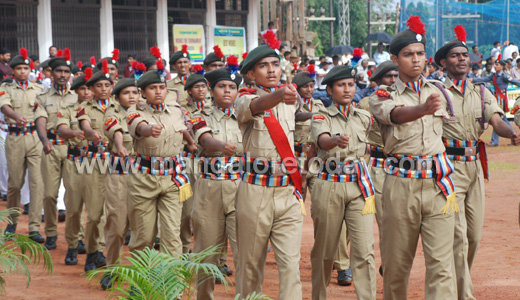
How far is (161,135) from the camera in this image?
Answer: 24.7ft

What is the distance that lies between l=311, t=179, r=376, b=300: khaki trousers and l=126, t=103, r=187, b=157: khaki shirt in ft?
5.25

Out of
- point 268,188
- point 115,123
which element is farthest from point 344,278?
point 115,123

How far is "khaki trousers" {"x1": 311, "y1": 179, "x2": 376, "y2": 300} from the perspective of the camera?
689 cm

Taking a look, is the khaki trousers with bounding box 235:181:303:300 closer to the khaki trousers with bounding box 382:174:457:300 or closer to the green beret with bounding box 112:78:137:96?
the khaki trousers with bounding box 382:174:457:300

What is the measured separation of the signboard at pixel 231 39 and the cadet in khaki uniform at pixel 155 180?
16978 millimetres

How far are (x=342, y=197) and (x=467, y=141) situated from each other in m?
1.24

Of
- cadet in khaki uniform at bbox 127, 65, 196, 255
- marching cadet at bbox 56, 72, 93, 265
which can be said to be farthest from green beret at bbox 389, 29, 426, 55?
marching cadet at bbox 56, 72, 93, 265

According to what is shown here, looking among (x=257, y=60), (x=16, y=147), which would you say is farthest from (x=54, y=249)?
(x=257, y=60)

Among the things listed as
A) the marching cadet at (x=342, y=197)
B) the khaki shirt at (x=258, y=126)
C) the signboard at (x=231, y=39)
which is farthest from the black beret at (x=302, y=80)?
the signboard at (x=231, y=39)

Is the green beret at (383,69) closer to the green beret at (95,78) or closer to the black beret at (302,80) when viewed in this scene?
the black beret at (302,80)

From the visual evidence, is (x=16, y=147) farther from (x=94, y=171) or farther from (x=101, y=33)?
(x=101, y=33)

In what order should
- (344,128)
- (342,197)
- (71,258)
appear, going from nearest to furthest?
1. (342,197)
2. (344,128)
3. (71,258)

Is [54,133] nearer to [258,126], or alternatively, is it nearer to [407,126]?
[258,126]

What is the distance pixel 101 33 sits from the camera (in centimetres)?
2195
